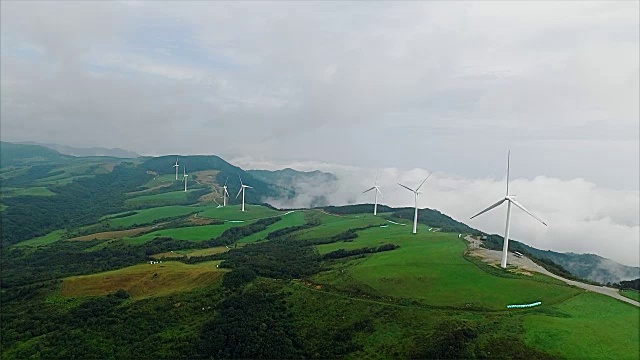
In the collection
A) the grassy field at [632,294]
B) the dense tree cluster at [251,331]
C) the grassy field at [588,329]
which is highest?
the grassy field at [632,294]

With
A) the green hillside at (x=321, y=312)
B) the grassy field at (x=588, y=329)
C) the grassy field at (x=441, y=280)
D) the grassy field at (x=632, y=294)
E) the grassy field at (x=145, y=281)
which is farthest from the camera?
the grassy field at (x=145, y=281)

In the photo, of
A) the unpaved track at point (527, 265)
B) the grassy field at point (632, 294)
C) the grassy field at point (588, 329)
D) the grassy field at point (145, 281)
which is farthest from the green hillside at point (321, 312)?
the grassy field at point (632, 294)

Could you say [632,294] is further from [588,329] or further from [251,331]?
[251,331]

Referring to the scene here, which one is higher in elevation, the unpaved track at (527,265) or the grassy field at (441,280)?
the unpaved track at (527,265)

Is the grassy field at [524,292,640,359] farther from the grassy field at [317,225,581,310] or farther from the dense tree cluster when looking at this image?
the dense tree cluster

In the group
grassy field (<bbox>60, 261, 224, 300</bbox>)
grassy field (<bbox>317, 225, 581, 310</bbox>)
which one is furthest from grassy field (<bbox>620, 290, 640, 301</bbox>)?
grassy field (<bbox>60, 261, 224, 300</bbox>)

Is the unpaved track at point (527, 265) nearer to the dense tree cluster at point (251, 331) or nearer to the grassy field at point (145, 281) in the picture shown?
the dense tree cluster at point (251, 331)
